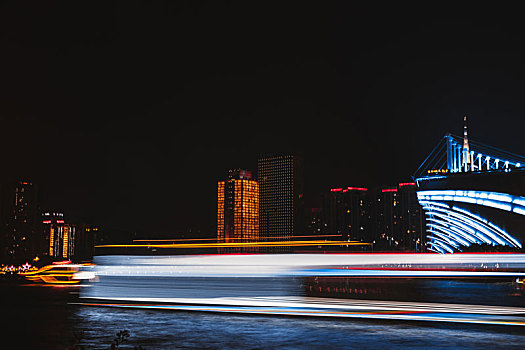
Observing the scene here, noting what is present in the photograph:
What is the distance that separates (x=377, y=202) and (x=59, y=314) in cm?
18941

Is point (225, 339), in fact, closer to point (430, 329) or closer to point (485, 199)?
point (430, 329)

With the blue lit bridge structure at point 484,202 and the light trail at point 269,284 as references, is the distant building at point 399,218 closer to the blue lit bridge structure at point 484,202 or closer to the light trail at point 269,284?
the blue lit bridge structure at point 484,202

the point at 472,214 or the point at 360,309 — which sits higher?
the point at 472,214

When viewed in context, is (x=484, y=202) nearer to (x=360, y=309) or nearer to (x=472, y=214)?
(x=472, y=214)

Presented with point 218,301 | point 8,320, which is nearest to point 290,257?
point 218,301

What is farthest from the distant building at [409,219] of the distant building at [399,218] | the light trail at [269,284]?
the light trail at [269,284]

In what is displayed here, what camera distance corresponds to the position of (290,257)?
16828 mm

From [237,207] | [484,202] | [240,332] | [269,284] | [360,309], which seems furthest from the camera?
[237,207]

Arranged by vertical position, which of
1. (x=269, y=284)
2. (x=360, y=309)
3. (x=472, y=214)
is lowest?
(x=360, y=309)

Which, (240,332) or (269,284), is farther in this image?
(269,284)

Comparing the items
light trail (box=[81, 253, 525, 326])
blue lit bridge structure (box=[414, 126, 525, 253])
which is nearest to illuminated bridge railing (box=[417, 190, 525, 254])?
blue lit bridge structure (box=[414, 126, 525, 253])

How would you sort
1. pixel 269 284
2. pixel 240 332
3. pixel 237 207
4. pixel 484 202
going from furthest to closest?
pixel 237 207, pixel 484 202, pixel 269 284, pixel 240 332

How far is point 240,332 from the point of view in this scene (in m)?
12.2

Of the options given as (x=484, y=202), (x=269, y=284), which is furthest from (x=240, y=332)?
(x=484, y=202)
